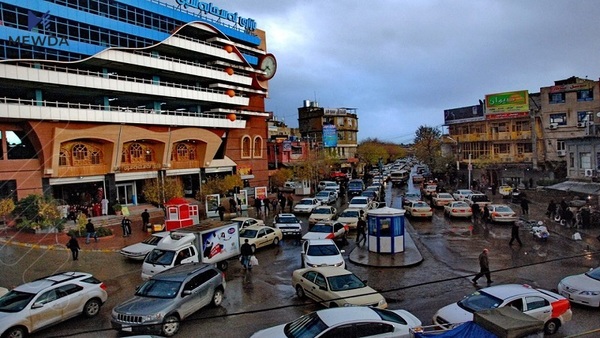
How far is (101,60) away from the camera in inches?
1453

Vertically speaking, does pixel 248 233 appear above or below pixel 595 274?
above

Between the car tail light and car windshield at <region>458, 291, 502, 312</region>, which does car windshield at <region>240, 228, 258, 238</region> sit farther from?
the car tail light

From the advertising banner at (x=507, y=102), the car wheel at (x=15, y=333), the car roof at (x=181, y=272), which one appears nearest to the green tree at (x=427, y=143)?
the advertising banner at (x=507, y=102)

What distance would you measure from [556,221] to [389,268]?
17003 mm

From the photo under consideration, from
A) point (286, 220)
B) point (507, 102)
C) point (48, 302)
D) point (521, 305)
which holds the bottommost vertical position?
point (521, 305)

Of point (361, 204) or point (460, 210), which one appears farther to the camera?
point (361, 204)

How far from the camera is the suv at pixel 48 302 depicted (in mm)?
11008

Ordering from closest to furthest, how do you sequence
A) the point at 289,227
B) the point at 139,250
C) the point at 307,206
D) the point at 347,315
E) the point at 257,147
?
the point at 347,315, the point at 139,250, the point at 289,227, the point at 307,206, the point at 257,147

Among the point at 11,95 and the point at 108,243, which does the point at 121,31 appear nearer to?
the point at 11,95

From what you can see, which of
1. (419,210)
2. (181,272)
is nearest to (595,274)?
(181,272)

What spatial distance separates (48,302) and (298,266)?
990cm

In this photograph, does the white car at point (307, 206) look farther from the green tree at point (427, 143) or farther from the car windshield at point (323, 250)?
the green tree at point (427, 143)

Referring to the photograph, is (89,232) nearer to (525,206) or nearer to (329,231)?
(329,231)

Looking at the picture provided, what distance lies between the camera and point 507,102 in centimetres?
5741
